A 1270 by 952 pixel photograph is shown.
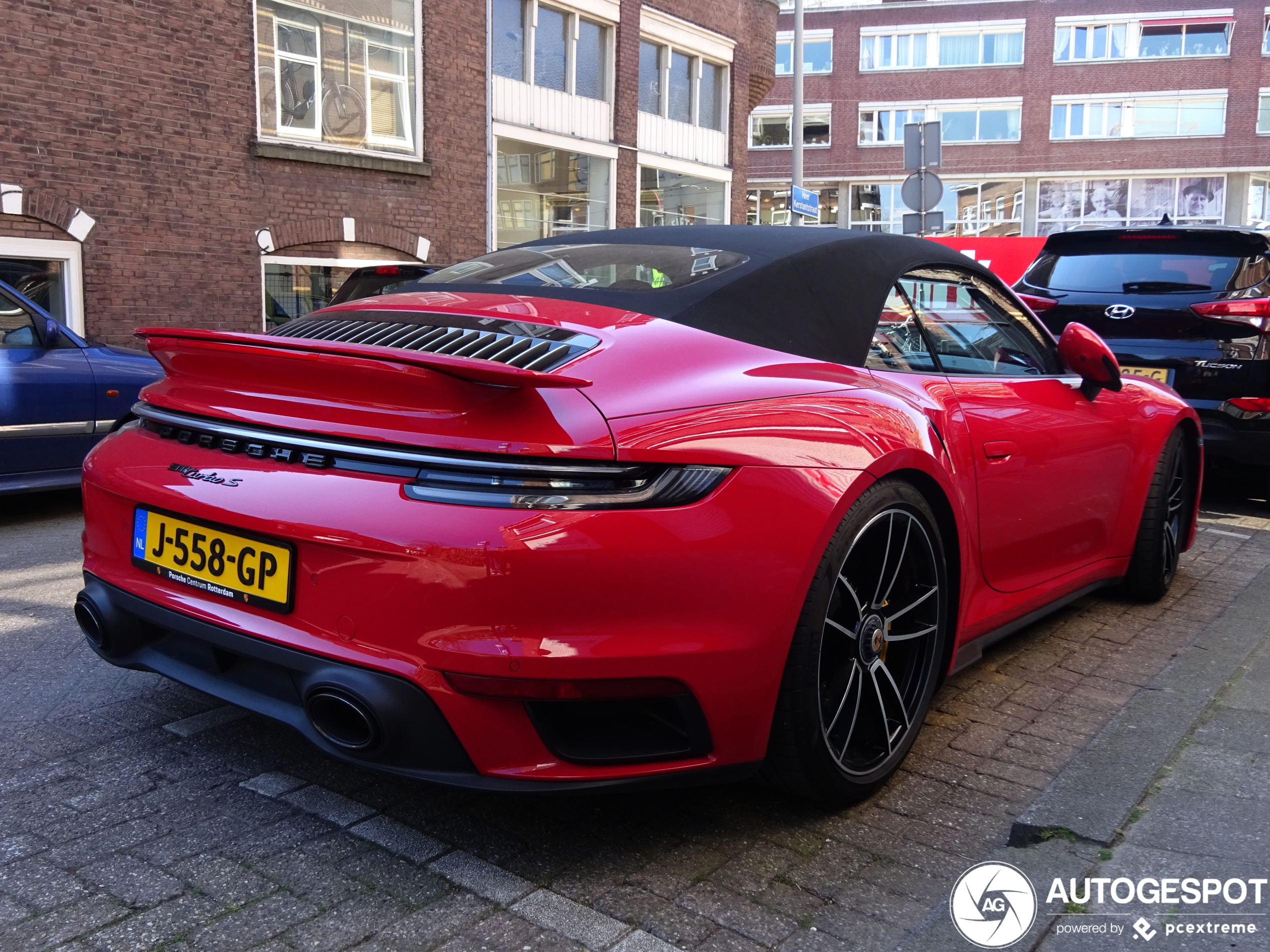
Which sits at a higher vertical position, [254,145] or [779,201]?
[779,201]

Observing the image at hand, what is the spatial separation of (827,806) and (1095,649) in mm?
1843

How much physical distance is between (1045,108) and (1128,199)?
4901mm

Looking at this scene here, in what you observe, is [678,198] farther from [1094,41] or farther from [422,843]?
[1094,41]

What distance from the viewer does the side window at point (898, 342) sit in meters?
2.89

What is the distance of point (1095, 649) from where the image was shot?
3918mm

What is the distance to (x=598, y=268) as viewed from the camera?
9.85 feet

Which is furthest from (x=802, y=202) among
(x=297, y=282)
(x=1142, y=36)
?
(x=1142, y=36)

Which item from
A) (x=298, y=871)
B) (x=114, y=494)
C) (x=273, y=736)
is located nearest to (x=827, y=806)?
(x=298, y=871)

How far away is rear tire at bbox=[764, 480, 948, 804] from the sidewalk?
0.51 meters

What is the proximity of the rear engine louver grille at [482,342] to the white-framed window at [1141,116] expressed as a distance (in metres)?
46.6

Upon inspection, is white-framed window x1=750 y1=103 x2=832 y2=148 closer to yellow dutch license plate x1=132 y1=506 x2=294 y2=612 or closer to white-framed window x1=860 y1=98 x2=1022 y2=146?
white-framed window x1=860 y1=98 x2=1022 y2=146

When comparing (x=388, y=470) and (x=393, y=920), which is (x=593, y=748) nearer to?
(x=393, y=920)

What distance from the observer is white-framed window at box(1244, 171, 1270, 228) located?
1683 inches

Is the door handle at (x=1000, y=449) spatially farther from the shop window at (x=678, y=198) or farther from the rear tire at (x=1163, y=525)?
the shop window at (x=678, y=198)
